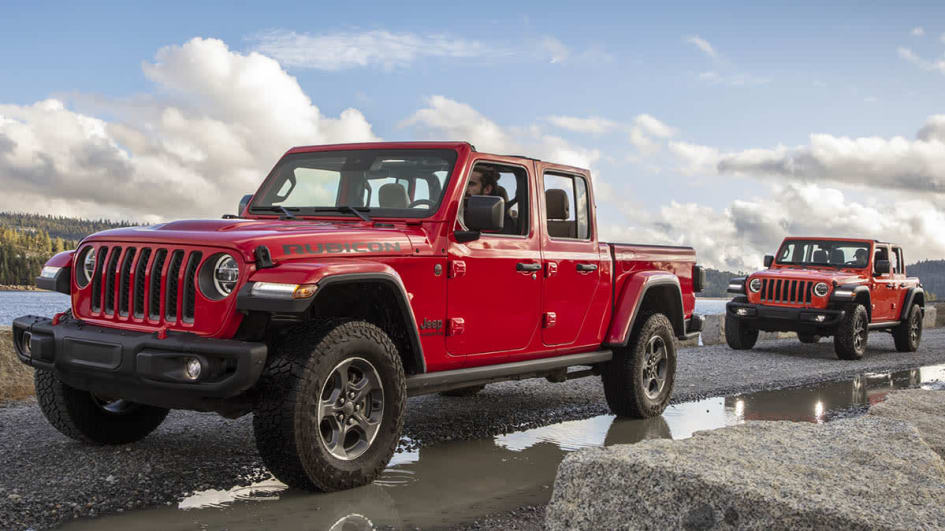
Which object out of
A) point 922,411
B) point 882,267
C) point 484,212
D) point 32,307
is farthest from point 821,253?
point 32,307

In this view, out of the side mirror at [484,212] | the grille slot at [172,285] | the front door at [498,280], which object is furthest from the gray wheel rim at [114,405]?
the side mirror at [484,212]

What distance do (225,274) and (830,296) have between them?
38.7 ft

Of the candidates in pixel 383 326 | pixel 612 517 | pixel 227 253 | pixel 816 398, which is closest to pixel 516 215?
pixel 383 326

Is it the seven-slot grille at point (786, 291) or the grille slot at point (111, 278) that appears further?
the seven-slot grille at point (786, 291)

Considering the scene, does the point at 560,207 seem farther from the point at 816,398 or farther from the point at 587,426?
the point at 816,398

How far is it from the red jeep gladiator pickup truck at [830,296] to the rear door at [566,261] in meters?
8.20

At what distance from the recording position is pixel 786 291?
14.6 meters

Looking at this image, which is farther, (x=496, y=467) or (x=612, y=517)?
(x=496, y=467)

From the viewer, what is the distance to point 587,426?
7.22 metres

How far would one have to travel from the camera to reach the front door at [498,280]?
5.78m

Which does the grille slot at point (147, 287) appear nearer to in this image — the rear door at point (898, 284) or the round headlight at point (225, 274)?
the round headlight at point (225, 274)

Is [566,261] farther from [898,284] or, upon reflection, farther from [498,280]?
[898,284]

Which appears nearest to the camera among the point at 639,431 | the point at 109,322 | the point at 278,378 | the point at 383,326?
the point at 278,378

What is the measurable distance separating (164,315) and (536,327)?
274 cm
